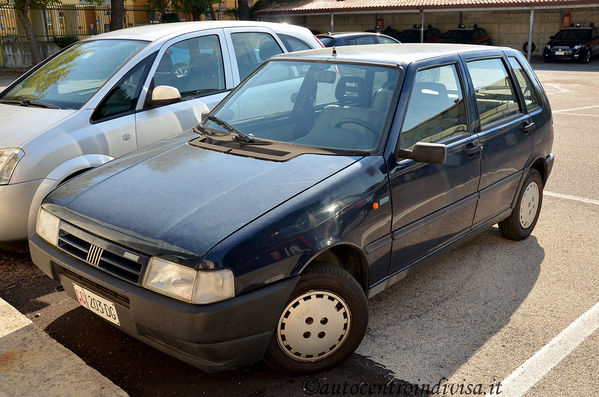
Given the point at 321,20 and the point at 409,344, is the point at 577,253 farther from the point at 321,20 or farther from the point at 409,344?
the point at 321,20

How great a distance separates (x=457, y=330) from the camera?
12.1ft

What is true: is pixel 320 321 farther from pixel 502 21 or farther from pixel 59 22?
pixel 502 21

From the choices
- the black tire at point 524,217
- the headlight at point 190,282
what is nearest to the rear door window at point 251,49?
the black tire at point 524,217

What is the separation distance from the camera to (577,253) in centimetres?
489

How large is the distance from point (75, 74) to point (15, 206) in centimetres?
150

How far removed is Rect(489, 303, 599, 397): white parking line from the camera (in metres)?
3.13

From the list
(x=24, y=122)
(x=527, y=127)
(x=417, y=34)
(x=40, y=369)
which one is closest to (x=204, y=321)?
(x=40, y=369)

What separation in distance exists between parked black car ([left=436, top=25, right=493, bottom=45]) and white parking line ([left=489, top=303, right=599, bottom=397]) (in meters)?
29.9

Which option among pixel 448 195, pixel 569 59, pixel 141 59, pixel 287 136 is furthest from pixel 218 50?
pixel 569 59

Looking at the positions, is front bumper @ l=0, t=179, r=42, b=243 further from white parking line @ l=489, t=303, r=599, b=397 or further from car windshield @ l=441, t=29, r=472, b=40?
car windshield @ l=441, t=29, r=472, b=40

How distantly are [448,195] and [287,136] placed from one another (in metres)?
1.13

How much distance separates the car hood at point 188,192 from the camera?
288 cm

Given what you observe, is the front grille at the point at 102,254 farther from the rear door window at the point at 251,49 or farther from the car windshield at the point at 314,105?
the rear door window at the point at 251,49

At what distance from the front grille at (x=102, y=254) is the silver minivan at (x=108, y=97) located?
4.51 ft
